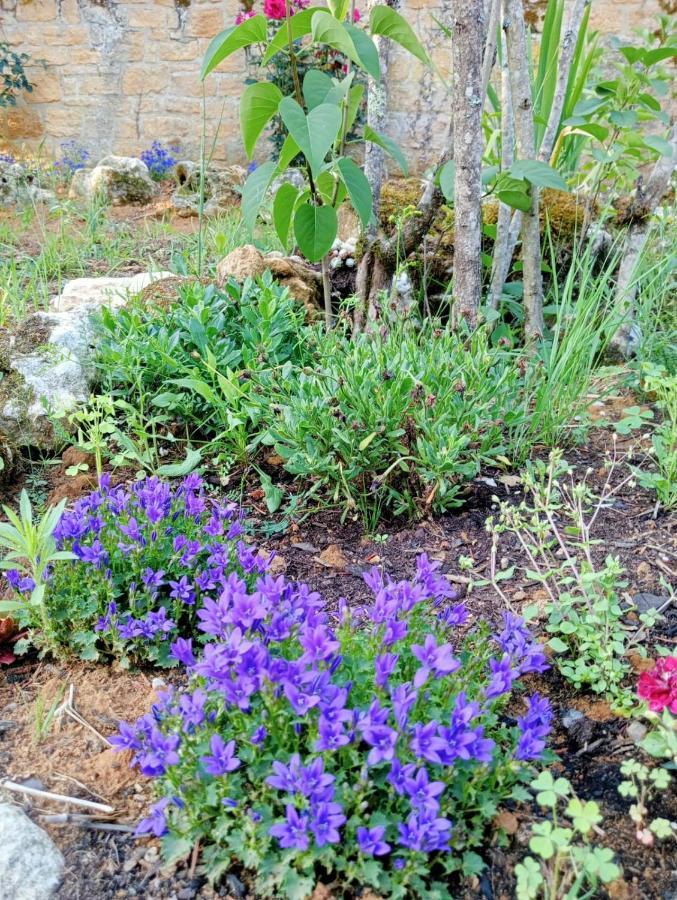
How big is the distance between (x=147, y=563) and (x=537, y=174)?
206 centimetres

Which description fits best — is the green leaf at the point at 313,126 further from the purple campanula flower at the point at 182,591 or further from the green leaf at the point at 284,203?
the purple campanula flower at the point at 182,591

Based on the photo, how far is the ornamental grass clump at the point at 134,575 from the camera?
187 cm

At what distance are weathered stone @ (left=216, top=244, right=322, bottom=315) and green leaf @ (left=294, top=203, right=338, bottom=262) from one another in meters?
0.68

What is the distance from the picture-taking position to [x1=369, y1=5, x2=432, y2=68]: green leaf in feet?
9.47

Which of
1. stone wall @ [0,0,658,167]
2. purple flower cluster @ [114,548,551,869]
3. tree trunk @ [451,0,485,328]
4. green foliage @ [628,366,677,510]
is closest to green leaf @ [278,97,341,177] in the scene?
tree trunk @ [451,0,485,328]

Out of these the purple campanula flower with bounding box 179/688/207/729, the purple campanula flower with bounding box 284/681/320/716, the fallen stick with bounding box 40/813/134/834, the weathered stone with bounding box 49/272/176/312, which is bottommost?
the fallen stick with bounding box 40/813/134/834

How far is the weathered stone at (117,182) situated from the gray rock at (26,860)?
6.10 m

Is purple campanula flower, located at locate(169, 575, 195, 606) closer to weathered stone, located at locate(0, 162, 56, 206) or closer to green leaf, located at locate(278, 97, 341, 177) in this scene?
green leaf, located at locate(278, 97, 341, 177)

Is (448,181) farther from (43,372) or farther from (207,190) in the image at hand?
(207,190)

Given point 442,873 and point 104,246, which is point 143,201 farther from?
point 442,873

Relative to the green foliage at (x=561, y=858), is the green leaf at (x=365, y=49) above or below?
above

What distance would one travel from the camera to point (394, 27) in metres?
2.92

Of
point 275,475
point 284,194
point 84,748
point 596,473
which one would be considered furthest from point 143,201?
point 84,748

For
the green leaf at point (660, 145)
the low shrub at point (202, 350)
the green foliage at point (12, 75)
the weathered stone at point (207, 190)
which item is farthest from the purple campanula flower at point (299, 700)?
the green foliage at point (12, 75)
